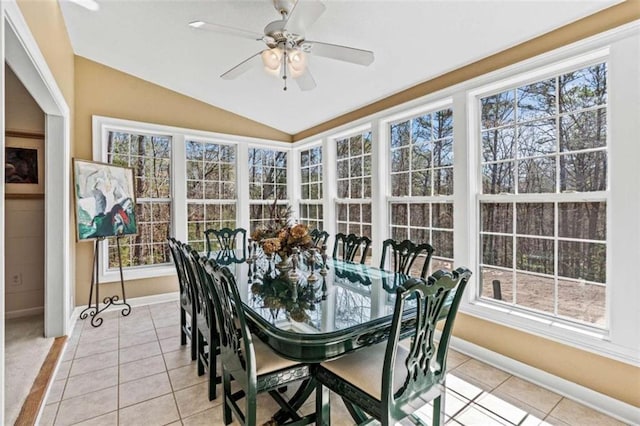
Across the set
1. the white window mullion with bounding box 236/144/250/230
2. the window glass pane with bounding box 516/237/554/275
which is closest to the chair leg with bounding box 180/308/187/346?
the white window mullion with bounding box 236/144/250/230

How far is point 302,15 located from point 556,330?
2879 mm

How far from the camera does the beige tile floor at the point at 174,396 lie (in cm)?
207

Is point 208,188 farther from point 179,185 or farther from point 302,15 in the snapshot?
point 302,15

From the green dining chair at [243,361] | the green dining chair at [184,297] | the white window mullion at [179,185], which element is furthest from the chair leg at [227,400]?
the white window mullion at [179,185]

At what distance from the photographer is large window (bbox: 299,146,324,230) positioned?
208 inches

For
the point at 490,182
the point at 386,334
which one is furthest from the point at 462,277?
the point at 490,182

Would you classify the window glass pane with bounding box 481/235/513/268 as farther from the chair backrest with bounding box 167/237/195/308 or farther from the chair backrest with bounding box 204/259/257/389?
the chair backrest with bounding box 167/237/195/308

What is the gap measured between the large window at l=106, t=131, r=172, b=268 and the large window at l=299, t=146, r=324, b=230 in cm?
221

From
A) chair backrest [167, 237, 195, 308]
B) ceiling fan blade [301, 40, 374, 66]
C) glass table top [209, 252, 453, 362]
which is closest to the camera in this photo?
glass table top [209, 252, 453, 362]

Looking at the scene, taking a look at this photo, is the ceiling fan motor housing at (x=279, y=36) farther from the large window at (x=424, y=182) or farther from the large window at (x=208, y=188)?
the large window at (x=208, y=188)

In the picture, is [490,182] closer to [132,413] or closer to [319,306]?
[319,306]

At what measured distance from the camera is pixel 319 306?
193 cm

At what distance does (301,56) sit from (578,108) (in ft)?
6.93

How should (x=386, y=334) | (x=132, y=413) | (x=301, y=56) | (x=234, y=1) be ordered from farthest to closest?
1. (x=234, y=1)
2. (x=301, y=56)
3. (x=132, y=413)
4. (x=386, y=334)
